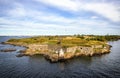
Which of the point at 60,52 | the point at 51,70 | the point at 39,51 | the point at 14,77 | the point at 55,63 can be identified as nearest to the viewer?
the point at 14,77

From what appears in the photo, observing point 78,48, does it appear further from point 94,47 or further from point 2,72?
point 2,72

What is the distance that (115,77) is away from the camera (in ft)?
202

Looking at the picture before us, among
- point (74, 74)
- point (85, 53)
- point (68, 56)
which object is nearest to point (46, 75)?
point (74, 74)

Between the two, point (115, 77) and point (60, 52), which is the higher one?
point (60, 52)

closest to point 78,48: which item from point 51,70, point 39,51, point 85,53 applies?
point 85,53

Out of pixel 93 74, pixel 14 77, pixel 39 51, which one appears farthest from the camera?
pixel 39 51

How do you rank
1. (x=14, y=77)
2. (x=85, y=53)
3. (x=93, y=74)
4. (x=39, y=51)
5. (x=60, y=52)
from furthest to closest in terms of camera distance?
(x=39, y=51)
(x=85, y=53)
(x=60, y=52)
(x=93, y=74)
(x=14, y=77)

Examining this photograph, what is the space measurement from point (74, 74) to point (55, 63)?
22.8 meters

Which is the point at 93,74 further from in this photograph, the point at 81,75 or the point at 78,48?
the point at 78,48

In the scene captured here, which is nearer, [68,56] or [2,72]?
[2,72]

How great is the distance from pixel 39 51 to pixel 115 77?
250 ft

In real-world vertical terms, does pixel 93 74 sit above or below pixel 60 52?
below

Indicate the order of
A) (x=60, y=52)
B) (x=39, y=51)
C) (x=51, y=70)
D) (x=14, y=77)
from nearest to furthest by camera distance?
1. (x=14, y=77)
2. (x=51, y=70)
3. (x=60, y=52)
4. (x=39, y=51)

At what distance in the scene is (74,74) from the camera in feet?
217
